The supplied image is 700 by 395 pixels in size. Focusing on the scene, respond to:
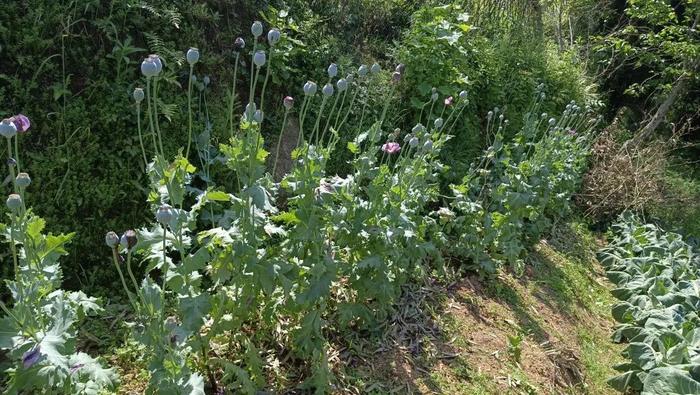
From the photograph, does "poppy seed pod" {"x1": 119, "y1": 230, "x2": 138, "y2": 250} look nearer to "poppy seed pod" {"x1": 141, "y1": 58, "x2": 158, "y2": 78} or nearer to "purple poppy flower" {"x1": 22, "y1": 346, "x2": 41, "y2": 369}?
"purple poppy flower" {"x1": 22, "y1": 346, "x2": 41, "y2": 369}

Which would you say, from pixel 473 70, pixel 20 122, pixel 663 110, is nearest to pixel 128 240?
pixel 20 122

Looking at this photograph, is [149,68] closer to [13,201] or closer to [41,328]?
[13,201]

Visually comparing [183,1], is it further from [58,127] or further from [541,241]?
[541,241]

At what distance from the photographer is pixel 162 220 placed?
77.6 inches

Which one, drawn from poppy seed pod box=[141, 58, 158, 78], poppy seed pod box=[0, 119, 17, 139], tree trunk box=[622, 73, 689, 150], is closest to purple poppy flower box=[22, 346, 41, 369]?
poppy seed pod box=[0, 119, 17, 139]

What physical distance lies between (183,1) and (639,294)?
16.1 feet

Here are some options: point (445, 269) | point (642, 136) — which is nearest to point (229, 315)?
point (445, 269)

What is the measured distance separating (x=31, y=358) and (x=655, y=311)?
4.43 metres

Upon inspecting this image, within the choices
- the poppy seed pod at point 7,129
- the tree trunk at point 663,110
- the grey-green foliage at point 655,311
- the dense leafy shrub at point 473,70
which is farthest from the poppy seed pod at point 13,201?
the tree trunk at point 663,110

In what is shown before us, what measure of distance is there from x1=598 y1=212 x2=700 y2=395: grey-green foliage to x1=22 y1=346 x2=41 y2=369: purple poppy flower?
341 centimetres

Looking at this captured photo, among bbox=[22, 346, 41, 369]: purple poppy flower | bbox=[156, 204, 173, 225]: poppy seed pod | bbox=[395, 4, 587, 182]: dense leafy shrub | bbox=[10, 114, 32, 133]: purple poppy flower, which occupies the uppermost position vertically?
bbox=[10, 114, 32, 133]: purple poppy flower

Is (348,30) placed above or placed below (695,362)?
above

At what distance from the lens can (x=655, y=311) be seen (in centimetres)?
448

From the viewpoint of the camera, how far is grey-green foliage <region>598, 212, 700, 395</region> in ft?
11.7
